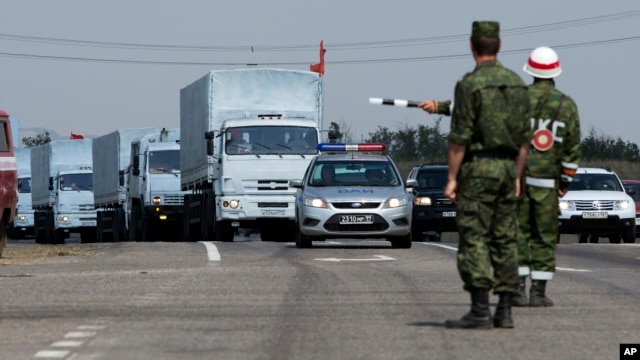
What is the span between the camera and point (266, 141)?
33.0m

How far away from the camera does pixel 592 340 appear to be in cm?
1033

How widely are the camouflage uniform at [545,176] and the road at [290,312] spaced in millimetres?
418

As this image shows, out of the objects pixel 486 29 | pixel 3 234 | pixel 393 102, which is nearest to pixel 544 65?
pixel 393 102

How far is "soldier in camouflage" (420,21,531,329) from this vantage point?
10781mm

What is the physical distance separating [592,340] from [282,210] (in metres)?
23.3

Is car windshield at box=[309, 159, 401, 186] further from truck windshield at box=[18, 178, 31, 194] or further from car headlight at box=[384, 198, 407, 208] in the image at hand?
truck windshield at box=[18, 178, 31, 194]

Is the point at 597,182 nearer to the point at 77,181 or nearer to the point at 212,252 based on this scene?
the point at 212,252

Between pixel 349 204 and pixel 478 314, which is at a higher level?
pixel 349 204

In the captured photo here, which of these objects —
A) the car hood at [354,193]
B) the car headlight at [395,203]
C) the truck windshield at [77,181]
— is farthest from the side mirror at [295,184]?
the truck windshield at [77,181]

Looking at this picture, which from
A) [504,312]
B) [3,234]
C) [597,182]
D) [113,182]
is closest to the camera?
[504,312]

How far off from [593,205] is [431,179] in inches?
146

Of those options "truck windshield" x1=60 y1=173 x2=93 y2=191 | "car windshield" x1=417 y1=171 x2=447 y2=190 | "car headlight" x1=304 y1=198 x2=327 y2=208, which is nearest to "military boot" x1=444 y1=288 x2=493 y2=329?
"car headlight" x1=304 y1=198 x2=327 y2=208

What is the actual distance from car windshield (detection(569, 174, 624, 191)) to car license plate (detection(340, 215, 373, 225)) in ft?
A: 36.5

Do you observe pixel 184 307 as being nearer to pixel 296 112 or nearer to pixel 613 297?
pixel 613 297
